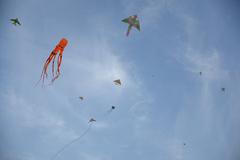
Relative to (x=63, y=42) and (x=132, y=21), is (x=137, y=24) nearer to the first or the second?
(x=132, y=21)

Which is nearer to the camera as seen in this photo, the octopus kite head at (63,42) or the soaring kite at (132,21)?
the octopus kite head at (63,42)

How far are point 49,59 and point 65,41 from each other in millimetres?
2843

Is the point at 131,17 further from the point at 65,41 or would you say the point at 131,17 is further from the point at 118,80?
the point at 118,80

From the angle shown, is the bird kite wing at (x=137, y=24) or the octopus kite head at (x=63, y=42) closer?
the octopus kite head at (x=63, y=42)

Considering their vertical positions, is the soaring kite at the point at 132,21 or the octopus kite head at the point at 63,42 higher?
the soaring kite at the point at 132,21

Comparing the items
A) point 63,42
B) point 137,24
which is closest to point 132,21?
point 137,24

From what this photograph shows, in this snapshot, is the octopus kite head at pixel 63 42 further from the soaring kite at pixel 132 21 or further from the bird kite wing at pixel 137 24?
the bird kite wing at pixel 137 24

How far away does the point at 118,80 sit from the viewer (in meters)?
29.5

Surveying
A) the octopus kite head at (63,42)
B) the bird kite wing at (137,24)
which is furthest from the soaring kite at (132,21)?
the octopus kite head at (63,42)

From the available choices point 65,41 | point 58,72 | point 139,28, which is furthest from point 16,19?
point 58,72

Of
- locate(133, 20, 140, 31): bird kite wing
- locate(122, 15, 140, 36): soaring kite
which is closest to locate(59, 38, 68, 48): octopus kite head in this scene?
locate(122, 15, 140, 36): soaring kite

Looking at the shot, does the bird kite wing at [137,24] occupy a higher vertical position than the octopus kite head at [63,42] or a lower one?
higher

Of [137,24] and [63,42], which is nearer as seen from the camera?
[63,42]

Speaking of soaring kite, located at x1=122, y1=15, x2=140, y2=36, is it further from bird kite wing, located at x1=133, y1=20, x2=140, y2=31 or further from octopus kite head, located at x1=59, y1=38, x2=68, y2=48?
octopus kite head, located at x1=59, y1=38, x2=68, y2=48
